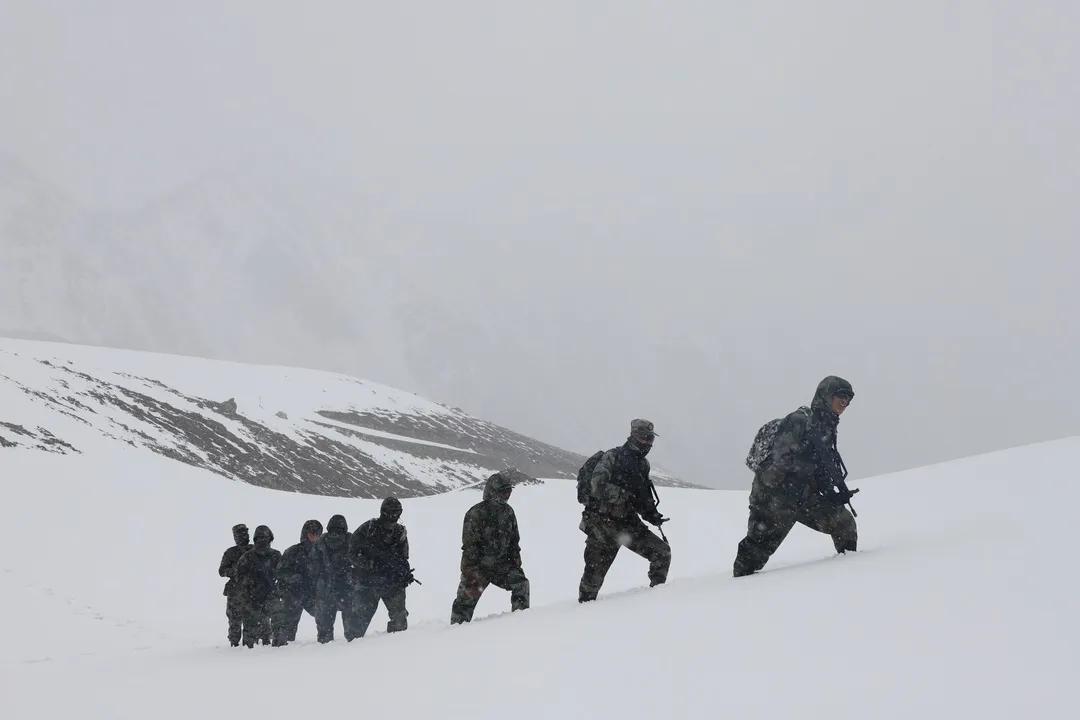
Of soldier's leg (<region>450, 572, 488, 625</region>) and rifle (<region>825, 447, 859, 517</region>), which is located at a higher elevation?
rifle (<region>825, 447, 859, 517</region>)

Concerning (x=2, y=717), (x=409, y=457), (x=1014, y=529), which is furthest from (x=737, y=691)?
Answer: (x=409, y=457)

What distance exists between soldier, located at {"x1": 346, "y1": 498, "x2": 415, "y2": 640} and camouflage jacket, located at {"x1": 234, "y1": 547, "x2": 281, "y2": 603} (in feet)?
7.40

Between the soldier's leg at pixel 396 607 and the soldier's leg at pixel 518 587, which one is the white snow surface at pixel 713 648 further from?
the soldier's leg at pixel 396 607

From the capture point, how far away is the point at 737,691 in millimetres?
3957

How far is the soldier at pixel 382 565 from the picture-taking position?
425 inches

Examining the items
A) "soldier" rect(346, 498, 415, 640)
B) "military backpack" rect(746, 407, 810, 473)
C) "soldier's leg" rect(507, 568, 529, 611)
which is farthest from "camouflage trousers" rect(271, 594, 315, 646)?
"military backpack" rect(746, 407, 810, 473)

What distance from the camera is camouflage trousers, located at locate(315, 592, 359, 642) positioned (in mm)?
11023

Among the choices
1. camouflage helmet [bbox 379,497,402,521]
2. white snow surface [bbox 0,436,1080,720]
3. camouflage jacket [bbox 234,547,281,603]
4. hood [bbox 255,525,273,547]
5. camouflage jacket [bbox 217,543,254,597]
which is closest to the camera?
white snow surface [bbox 0,436,1080,720]

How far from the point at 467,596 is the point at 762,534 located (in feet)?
11.3

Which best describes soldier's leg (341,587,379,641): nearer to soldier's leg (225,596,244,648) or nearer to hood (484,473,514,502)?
soldier's leg (225,596,244,648)

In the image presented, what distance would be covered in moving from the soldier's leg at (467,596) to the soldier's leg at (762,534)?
2.98 m

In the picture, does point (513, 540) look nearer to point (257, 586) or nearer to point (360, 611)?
point (360, 611)

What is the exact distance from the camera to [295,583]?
482 inches

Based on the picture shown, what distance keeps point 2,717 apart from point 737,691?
A: 251 inches
